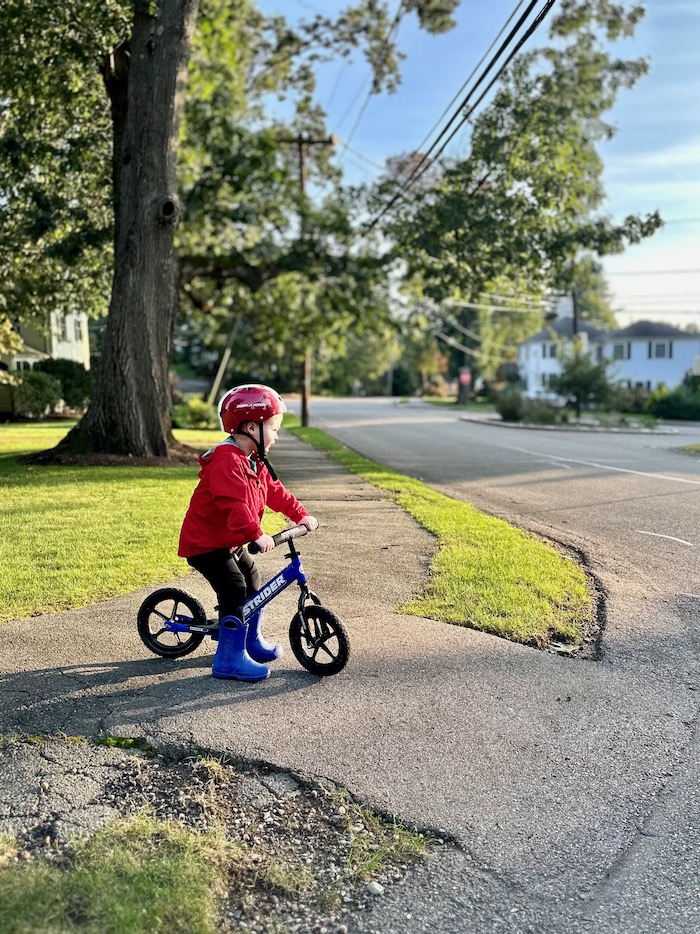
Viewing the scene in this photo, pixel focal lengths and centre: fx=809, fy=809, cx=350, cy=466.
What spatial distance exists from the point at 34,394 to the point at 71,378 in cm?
414

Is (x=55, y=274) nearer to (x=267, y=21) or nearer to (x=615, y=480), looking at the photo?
(x=267, y=21)

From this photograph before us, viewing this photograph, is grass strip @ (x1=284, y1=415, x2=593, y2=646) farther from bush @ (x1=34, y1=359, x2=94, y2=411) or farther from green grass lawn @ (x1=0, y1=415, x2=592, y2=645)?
bush @ (x1=34, y1=359, x2=94, y2=411)

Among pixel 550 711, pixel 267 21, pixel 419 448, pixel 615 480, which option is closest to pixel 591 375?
pixel 419 448

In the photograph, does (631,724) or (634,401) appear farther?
(634,401)

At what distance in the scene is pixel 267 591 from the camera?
450 centimetres

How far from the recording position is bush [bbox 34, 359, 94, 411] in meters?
31.0

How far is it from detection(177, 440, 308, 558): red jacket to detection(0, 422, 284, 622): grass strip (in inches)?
72.7

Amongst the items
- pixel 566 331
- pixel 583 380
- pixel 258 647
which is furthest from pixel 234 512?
pixel 566 331

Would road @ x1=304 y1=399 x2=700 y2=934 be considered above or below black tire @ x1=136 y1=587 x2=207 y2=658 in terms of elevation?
below

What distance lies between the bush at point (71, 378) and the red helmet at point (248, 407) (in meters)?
28.3

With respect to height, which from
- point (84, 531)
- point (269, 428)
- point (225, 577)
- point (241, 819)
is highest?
point (269, 428)

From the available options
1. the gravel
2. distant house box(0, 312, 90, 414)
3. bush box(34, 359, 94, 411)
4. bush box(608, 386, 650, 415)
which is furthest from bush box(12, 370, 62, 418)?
bush box(608, 386, 650, 415)

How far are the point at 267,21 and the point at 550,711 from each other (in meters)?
25.4

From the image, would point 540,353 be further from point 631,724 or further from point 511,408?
point 631,724
